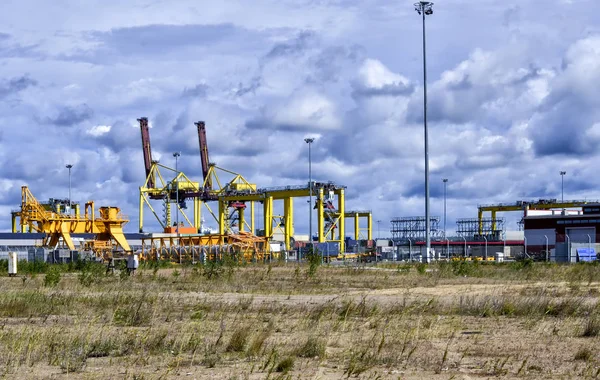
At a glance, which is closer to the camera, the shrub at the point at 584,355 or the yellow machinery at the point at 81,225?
the shrub at the point at 584,355

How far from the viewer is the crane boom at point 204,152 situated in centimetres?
11981

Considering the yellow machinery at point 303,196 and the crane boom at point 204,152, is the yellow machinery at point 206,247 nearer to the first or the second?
Answer: the yellow machinery at point 303,196

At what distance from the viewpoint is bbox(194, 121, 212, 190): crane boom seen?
119812 millimetres

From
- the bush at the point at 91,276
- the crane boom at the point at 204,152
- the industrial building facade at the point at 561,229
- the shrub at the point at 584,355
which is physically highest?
the crane boom at the point at 204,152

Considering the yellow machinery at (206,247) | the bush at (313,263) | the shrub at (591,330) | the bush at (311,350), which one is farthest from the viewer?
the yellow machinery at (206,247)

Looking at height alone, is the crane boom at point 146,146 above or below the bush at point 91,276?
above

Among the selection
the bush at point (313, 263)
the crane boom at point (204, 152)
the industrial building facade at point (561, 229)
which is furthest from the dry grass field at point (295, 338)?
the crane boom at point (204, 152)

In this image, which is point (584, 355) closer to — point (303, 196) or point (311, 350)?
point (311, 350)

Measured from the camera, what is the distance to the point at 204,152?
401 feet

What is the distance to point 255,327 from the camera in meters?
16.0

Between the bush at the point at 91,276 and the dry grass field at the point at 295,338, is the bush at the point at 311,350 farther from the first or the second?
the bush at the point at 91,276

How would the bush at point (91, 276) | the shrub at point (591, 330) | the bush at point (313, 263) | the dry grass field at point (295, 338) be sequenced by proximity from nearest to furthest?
the dry grass field at point (295, 338), the shrub at point (591, 330), the bush at point (91, 276), the bush at point (313, 263)

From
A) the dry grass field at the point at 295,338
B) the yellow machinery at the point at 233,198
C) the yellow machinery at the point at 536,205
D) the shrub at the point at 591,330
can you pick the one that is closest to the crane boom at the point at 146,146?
the yellow machinery at the point at 233,198

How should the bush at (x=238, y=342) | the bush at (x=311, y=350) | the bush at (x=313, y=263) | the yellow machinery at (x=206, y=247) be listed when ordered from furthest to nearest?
the yellow machinery at (x=206, y=247) → the bush at (x=313, y=263) → the bush at (x=238, y=342) → the bush at (x=311, y=350)
